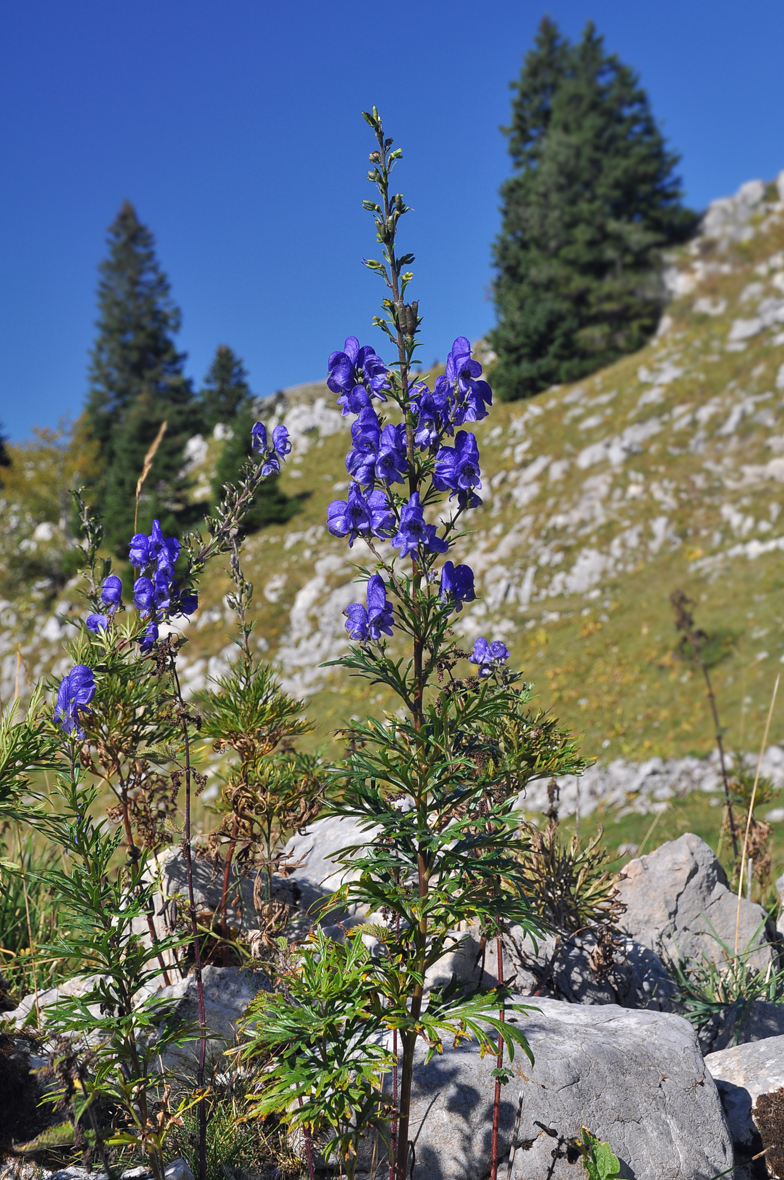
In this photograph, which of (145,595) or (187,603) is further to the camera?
Answer: (187,603)

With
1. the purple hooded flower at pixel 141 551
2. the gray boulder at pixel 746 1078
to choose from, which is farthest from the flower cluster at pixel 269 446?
the gray boulder at pixel 746 1078

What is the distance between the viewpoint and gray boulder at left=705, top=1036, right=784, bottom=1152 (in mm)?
3211

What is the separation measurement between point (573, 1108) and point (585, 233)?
36544mm

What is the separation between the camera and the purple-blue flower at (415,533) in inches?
92.6

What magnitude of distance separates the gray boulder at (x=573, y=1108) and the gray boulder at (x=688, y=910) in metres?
1.68

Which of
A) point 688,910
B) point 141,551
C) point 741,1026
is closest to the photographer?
point 141,551

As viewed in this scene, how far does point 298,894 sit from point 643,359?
28796 mm

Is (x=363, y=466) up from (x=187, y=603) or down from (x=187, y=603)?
up

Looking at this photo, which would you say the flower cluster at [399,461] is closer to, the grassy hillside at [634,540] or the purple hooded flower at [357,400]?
the purple hooded flower at [357,400]

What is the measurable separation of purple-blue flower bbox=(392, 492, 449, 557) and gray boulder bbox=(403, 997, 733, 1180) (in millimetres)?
1958

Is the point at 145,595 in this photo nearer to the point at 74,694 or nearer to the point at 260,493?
the point at 74,694

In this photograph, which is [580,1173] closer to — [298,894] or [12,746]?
[298,894]

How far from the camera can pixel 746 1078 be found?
3365 mm

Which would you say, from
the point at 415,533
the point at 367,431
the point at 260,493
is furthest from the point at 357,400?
the point at 260,493
